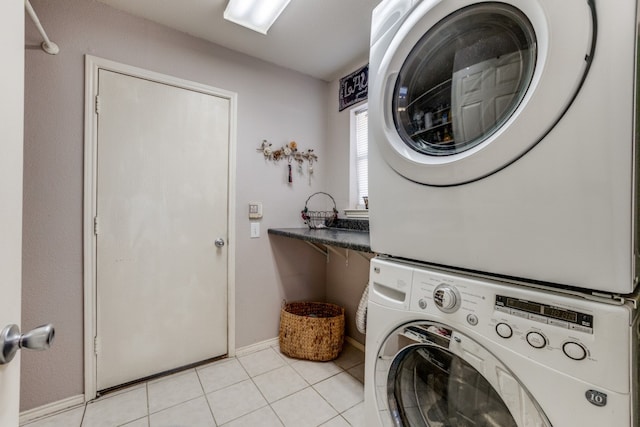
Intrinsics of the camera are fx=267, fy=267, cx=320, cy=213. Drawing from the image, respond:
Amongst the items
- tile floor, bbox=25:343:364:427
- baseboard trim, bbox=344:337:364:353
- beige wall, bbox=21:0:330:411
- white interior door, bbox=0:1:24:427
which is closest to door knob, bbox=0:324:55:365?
white interior door, bbox=0:1:24:427

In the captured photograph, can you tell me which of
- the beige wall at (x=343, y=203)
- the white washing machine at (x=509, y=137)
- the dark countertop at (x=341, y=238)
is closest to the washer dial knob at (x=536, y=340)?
the white washing machine at (x=509, y=137)

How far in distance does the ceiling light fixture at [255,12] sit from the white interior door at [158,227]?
515 mm

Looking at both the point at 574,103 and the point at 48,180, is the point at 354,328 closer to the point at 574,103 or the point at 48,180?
the point at 574,103

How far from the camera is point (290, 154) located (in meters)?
2.24

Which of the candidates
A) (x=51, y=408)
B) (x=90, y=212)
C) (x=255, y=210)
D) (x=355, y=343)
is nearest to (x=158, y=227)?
(x=90, y=212)

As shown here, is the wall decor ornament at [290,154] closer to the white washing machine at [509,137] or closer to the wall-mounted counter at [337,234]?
the wall-mounted counter at [337,234]

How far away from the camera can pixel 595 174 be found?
502 millimetres

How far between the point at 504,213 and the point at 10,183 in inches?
40.6

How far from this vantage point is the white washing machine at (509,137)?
0.49 m

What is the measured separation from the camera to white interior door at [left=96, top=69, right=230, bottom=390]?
1.58 metres

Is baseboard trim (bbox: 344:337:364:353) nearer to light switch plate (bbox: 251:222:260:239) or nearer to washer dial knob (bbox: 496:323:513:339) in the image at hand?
light switch plate (bbox: 251:222:260:239)

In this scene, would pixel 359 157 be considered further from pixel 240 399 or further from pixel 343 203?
pixel 240 399

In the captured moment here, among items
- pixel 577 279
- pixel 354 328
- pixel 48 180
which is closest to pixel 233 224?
pixel 48 180

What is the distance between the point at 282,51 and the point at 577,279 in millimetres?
2133
